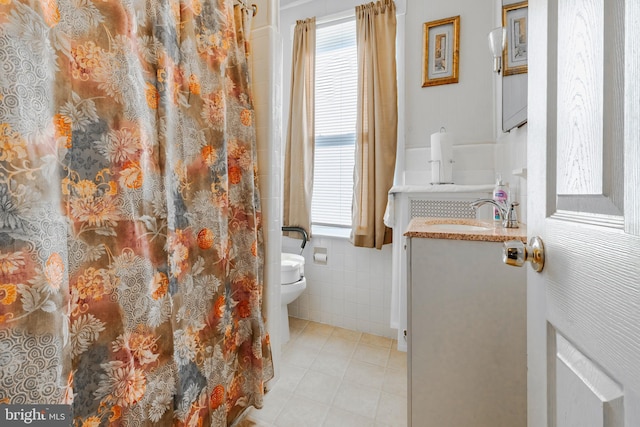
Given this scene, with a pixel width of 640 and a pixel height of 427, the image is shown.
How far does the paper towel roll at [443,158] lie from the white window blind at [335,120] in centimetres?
68

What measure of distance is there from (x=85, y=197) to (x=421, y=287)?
1088mm

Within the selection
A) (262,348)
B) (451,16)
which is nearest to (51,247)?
(262,348)

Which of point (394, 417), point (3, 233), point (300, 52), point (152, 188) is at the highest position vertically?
point (300, 52)

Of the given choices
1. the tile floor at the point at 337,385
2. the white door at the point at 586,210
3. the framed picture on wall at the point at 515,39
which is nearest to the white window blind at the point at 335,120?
the tile floor at the point at 337,385

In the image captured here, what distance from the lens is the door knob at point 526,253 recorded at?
1.75 feet

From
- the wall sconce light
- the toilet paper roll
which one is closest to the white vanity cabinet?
the wall sconce light

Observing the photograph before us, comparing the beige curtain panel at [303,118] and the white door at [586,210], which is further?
the beige curtain panel at [303,118]

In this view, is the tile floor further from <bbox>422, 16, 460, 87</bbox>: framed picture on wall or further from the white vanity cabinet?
<bbox>422, 16, 460, 87</bbox>: framed picture on wall

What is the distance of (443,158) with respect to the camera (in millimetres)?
1871

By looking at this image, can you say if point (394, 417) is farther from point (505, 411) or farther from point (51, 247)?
point (51, 247)

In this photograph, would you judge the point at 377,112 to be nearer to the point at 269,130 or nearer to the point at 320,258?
the point at 269,130

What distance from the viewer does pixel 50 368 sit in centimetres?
57

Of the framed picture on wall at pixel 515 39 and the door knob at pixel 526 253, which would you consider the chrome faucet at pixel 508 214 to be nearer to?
the framed picture on wall at pixel 515 39

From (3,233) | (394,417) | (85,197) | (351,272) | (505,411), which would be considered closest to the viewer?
(3,233)
